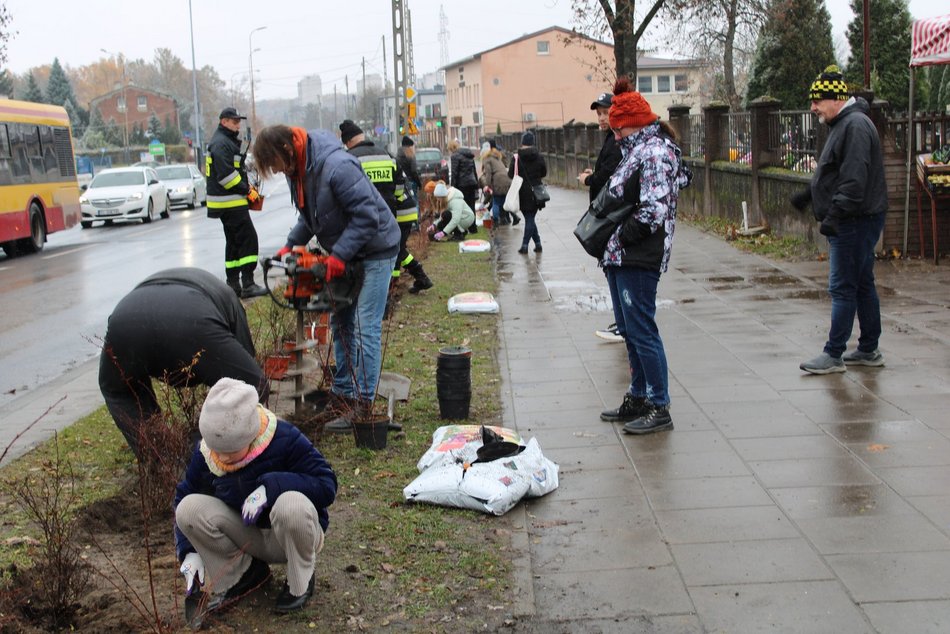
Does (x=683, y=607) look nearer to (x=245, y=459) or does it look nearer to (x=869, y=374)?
(x=245, y=459)

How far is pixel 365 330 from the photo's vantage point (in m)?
6.65

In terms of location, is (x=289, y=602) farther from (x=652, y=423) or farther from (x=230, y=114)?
(x=230, y=114)

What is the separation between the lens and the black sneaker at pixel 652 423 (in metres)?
6.46

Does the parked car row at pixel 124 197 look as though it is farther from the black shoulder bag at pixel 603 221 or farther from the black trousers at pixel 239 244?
the black shoulder bag at pixel 603 221

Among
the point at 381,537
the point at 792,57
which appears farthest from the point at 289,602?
the point at 792,57

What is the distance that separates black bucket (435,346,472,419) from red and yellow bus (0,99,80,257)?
16487 mm

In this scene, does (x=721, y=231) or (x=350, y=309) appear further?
(x=721, y=231)

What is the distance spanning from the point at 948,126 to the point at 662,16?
1683 centimetres

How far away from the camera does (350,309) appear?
21.8 feet

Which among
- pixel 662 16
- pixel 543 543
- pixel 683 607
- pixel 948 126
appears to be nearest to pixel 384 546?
pixel 543 543

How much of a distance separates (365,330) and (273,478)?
2.59 m

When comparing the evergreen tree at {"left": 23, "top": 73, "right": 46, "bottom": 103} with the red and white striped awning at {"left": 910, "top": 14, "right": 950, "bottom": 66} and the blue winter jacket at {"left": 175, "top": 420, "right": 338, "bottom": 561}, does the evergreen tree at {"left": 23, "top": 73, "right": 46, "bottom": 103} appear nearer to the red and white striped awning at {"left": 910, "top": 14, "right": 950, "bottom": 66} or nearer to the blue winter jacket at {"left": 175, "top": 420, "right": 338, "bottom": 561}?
the red and white striped awning at {"left": 910, "top": 14, "right": 950, "bottom": 66}

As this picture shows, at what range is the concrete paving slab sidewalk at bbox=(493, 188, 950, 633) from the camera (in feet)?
13.5

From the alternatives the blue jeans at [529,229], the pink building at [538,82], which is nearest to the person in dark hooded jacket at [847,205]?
the blue jeans at [529,229]
